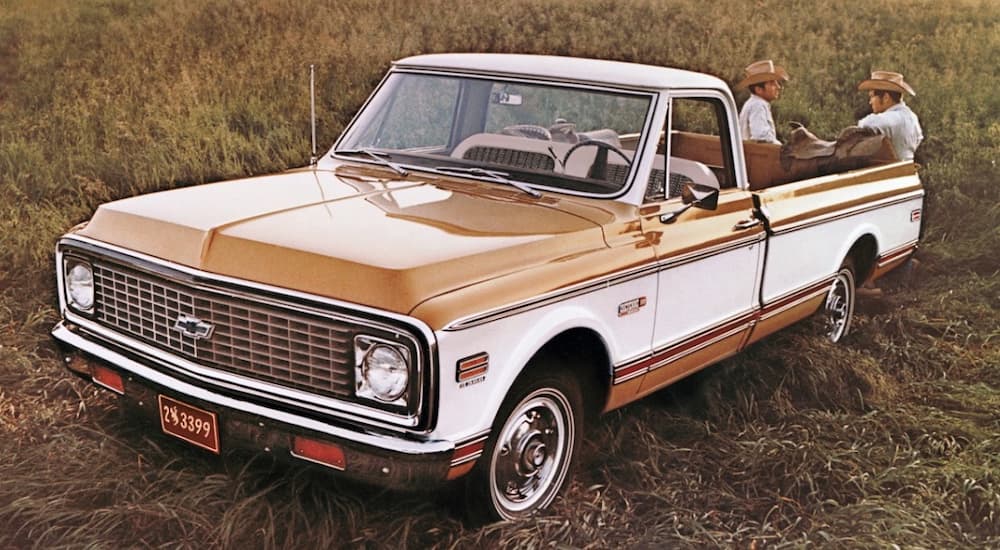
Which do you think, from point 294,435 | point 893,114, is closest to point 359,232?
point 294,435

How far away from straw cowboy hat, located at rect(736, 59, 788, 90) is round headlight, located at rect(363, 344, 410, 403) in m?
4.27

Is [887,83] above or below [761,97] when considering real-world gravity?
above

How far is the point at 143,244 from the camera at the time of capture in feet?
10.6

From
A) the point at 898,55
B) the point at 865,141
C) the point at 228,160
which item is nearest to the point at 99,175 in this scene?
the point at 228,160

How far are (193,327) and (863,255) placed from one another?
3638mm

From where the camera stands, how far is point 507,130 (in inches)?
164

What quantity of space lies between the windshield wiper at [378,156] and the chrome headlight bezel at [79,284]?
1198 millimetres

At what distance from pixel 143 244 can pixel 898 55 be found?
450cm

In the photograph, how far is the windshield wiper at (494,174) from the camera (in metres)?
3.80

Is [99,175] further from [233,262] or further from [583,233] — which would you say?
[583,233]

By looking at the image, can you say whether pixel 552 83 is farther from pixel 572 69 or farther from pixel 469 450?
pixel 469 450

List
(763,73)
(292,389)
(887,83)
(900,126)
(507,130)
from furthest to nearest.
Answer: (763,73)
(887,83)
(900,126)
(507,130)
(292,389)

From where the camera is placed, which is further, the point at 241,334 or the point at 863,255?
the point at 863,255

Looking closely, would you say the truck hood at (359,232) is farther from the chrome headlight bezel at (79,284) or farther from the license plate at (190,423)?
the license plate at (190,423)
